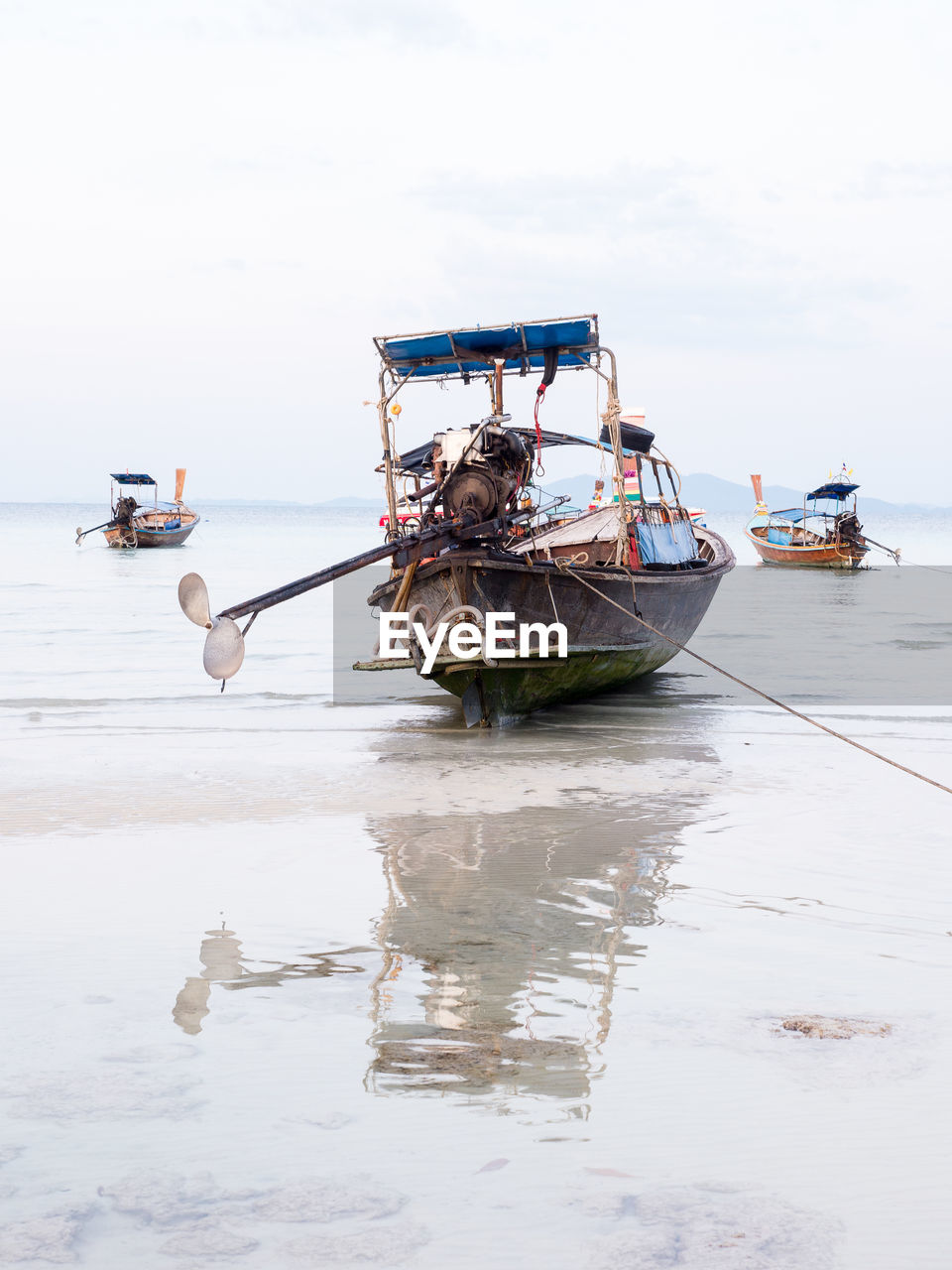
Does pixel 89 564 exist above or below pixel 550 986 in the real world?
above

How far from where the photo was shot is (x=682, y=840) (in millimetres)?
6809

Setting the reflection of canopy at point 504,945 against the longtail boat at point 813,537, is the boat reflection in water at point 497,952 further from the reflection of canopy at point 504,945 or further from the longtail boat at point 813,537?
the longtail boat at point 813,537

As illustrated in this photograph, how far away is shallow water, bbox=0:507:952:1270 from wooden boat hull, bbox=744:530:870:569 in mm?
30454

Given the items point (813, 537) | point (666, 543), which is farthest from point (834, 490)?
point (666, 543)

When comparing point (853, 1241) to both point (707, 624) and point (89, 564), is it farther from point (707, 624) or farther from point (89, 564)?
point (89, 564)

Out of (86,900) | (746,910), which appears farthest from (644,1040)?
(86,900)

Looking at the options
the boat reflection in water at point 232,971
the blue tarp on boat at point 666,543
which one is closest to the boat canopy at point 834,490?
the blue tarp on boat at point 666,543

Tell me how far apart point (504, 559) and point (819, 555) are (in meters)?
31.3

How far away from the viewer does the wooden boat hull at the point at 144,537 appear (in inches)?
1959

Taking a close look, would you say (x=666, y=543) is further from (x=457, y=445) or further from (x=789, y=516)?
(x=789, y=516)

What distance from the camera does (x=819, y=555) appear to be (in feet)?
129

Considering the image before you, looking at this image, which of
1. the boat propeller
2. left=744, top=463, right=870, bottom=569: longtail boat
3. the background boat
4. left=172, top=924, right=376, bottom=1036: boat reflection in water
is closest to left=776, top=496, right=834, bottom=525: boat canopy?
left=744, top=463, right=870, bottom=569: longtail boat

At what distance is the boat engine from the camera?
10211 millimetres

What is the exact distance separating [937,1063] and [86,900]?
3.63 metres
